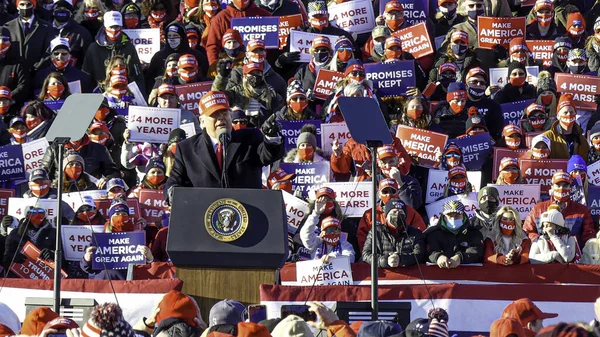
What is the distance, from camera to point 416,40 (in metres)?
20.3

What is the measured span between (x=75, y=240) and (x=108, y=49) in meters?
5.28

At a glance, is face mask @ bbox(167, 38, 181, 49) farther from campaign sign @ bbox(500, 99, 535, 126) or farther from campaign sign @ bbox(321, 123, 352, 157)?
campaign sign @ bbox(500, 99, 535, 126)

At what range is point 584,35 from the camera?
21.3m

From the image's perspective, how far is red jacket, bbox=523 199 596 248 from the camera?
1592 centimetres

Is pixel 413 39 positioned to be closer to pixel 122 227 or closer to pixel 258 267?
pixel 122 227

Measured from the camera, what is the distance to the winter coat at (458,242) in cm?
1441

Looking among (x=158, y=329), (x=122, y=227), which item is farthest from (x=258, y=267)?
(x=122, y=227)

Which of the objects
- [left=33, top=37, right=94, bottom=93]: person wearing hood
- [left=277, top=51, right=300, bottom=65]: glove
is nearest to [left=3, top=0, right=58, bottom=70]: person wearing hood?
[left=33, top=37, right=94, bottom=93]: person wearing hood

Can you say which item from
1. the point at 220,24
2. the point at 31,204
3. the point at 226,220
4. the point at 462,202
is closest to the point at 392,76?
the point at 220,24

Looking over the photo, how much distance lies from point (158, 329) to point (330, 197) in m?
6.40

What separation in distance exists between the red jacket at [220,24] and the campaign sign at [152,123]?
213 centimetres

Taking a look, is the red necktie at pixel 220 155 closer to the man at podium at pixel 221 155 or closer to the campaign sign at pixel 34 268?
the man at podium at pixel 221 155

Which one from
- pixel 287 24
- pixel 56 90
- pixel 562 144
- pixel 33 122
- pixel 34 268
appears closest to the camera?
pixel 34 268

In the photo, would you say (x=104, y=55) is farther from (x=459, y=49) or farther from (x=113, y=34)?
(x=459, y=49)
